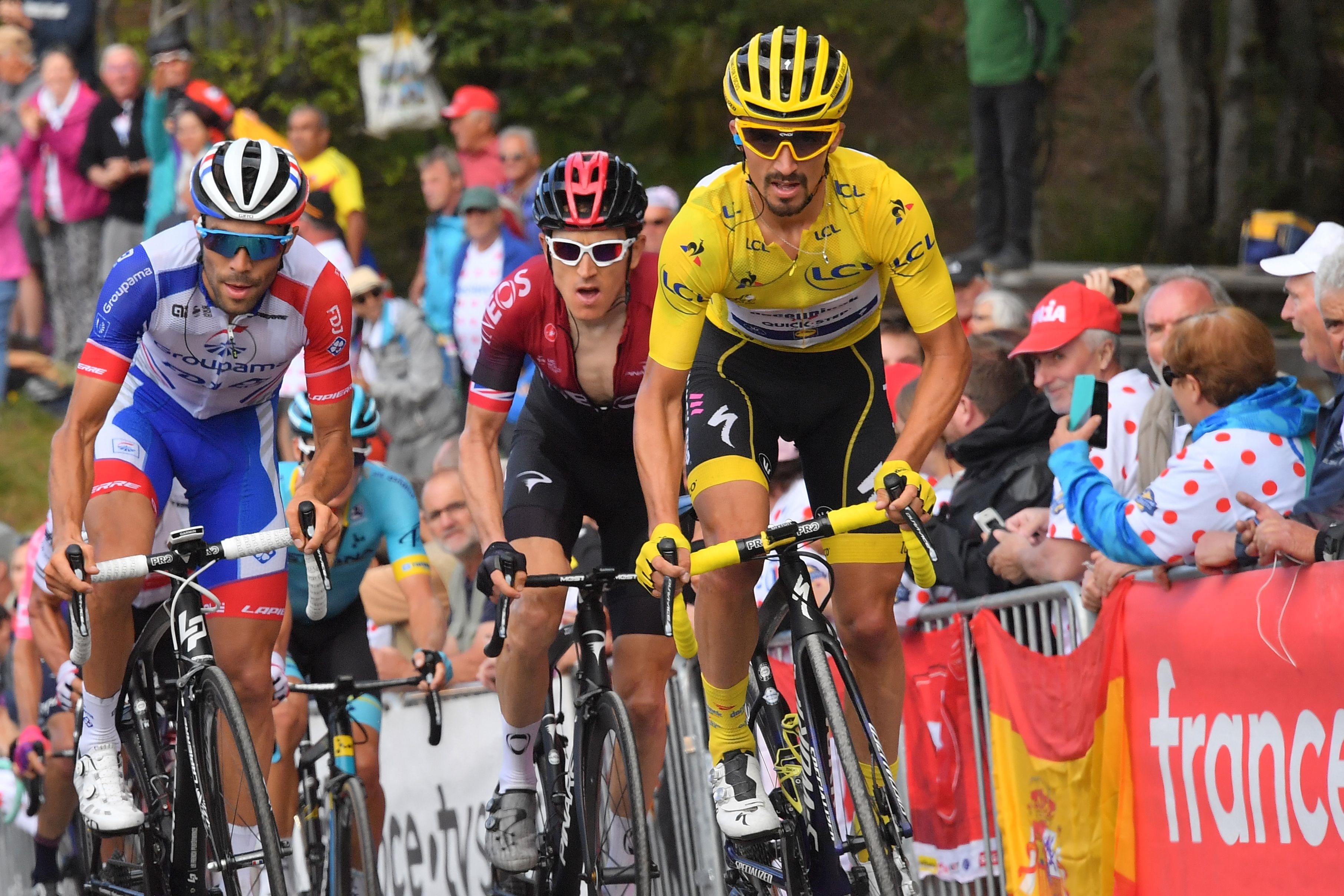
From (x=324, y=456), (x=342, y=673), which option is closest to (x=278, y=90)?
(x=342, y=673)

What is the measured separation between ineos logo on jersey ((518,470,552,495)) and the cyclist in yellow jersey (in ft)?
2.80

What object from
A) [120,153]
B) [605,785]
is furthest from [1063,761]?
[120,153]

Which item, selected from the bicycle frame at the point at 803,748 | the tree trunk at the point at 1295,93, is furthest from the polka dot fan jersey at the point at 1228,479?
the tree trunk at the point at 1295,93

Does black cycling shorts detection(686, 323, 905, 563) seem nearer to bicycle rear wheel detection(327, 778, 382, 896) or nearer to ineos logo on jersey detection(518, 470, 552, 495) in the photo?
ineos logo on jersey detection(518, 470, 552, 495)

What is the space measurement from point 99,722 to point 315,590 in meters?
1.12

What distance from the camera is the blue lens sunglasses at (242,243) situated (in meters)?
6.23

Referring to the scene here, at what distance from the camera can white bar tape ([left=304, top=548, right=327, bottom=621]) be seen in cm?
618

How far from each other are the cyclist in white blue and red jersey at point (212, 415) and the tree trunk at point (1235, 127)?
11024 millimetres

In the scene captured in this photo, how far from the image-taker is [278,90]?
1830 centimetres

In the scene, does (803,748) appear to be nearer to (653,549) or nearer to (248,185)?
(653,549)

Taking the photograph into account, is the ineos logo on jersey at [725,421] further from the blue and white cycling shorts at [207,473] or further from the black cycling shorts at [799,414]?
the blue and white cycling shorts at [207,473]

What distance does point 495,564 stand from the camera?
595cm

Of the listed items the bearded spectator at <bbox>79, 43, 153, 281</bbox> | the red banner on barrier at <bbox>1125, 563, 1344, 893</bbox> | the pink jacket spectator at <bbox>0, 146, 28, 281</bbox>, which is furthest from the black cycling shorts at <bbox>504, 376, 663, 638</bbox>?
the pink jacket spectator at <bbox>0, 146, 28, 281</bbox>

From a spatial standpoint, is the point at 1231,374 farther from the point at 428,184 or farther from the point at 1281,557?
the point at 428,184
